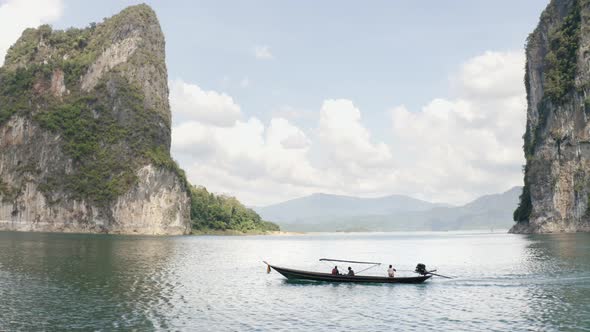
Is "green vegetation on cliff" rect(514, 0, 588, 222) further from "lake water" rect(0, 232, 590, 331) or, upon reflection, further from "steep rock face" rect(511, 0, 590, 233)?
"lake water" rect(0, 232, 590, 331)

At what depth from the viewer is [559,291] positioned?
47156 millimetres

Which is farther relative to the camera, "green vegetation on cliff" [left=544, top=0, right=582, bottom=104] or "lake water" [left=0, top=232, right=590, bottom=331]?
"green vegetation on cliff" [left=544, top=0, right=582, bottom=104]

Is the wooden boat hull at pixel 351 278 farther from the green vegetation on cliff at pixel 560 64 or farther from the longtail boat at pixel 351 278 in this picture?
the green vegetation on cliff at pixel 560 64

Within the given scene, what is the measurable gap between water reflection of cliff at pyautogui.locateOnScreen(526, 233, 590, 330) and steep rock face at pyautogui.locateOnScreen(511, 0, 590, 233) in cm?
8219

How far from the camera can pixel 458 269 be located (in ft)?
228

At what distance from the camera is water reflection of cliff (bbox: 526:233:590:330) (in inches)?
1393

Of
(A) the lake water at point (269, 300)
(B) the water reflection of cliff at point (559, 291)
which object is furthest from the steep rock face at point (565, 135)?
(A) the lake water at point (269, 300)

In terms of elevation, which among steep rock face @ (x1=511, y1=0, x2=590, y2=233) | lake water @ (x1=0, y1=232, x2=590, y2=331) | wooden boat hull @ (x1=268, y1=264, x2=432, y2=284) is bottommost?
lake water @ (x1=0, y1=232, x2=590, y2=331)

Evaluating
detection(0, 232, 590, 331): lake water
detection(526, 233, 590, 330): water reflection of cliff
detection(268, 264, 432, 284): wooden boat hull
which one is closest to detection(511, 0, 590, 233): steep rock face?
detection(526, 233, 590, 330): water reflection of cliff

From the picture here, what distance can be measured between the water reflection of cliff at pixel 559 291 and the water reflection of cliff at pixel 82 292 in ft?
84.8

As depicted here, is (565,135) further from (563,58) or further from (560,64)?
(563,58)

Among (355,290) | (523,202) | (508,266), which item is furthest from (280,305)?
(523,202)

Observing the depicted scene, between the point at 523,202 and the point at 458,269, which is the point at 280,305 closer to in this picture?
the point at 458,269

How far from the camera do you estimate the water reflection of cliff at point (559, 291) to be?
1393 inches
